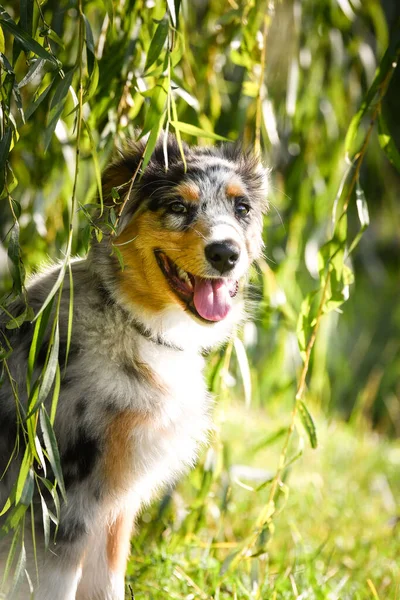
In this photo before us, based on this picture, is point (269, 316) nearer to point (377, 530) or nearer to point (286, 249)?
point (286, 249)

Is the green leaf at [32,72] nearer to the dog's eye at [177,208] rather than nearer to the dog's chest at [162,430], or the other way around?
the dog's eye at [177,208]

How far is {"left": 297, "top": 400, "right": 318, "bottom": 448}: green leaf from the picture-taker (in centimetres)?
285

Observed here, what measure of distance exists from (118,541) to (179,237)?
1.08m

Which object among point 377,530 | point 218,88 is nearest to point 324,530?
point 377,530

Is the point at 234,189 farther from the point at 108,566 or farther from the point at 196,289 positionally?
the point at 108,566

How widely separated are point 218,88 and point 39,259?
1.21 m

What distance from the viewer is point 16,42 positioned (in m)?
2.22

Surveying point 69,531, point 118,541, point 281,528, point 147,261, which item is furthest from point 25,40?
point 281,528

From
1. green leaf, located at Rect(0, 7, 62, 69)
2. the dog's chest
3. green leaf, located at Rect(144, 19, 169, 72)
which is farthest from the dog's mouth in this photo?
green leaf, located at Rect(0, 7, 62, 69)

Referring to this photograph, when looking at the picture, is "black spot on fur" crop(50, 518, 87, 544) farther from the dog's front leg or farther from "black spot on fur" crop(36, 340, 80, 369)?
"black spot on fur" crop(36, 340, 80, 369)

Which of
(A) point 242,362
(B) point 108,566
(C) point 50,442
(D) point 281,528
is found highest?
(C) point 50,442

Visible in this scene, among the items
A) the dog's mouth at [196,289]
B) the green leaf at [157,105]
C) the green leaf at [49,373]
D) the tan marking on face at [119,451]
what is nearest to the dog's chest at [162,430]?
the tan marking on face at [119,451]

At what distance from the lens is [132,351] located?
8.86ft

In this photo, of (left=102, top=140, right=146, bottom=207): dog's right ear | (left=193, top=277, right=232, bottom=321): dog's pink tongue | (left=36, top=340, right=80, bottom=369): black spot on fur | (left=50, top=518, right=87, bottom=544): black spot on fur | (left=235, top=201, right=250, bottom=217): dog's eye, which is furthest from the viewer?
(left=235, top=201, right=250, bottom=217): dog's eye
